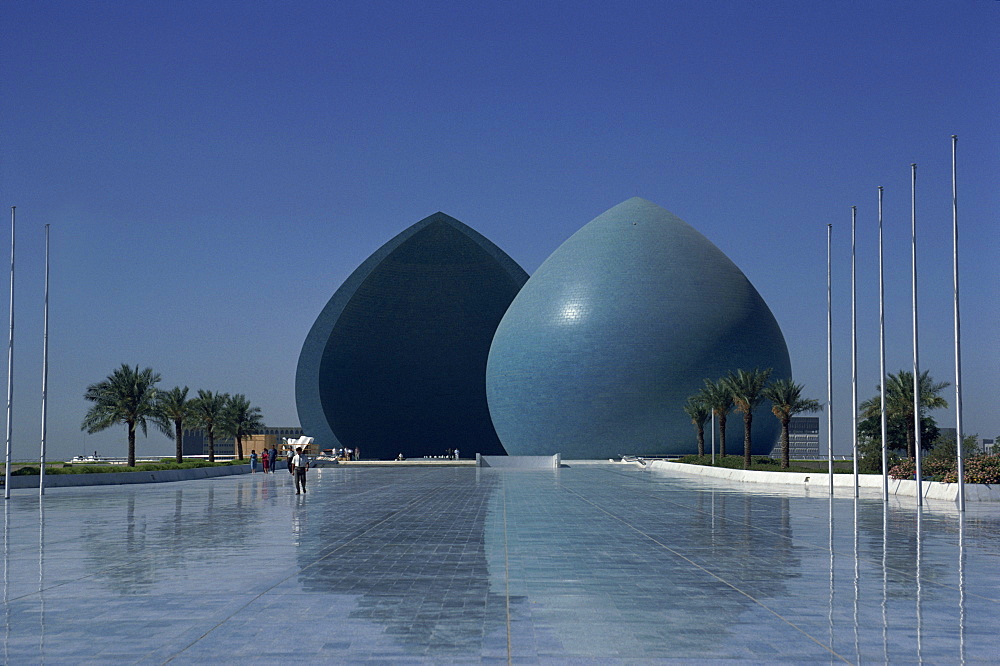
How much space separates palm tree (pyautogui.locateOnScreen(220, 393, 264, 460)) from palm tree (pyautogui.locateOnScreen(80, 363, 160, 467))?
48.7ft

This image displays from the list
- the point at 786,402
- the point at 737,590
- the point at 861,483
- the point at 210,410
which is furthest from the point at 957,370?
the point at 210,410

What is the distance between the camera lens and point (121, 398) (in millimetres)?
43000

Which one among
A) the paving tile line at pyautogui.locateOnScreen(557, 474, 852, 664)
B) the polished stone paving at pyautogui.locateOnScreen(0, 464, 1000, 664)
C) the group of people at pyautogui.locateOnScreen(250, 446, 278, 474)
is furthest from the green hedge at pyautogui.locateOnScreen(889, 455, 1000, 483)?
the group of people at pyautogui.locateOnScreen(250, 446, 278, 474)

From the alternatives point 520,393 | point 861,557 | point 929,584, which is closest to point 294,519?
point 861,557

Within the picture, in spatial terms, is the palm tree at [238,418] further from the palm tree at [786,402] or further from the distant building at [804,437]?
the distant building at [804,437]

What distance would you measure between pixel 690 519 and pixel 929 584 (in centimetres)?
688

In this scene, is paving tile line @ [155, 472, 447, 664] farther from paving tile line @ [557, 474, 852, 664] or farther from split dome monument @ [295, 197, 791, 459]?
split dome monument @ [295, 197, 791, 459]

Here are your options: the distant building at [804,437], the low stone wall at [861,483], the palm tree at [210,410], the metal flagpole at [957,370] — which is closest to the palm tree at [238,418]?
the palm tree at [210,410]

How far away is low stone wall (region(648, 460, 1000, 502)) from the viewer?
2089 cm

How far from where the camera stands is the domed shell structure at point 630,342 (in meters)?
55.6

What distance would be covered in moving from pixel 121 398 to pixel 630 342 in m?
27.7

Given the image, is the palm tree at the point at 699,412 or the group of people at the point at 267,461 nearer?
the group of people at the point at 267,461

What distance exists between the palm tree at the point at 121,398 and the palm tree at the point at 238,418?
14.8 meters

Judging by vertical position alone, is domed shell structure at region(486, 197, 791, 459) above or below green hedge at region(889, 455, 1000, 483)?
above
